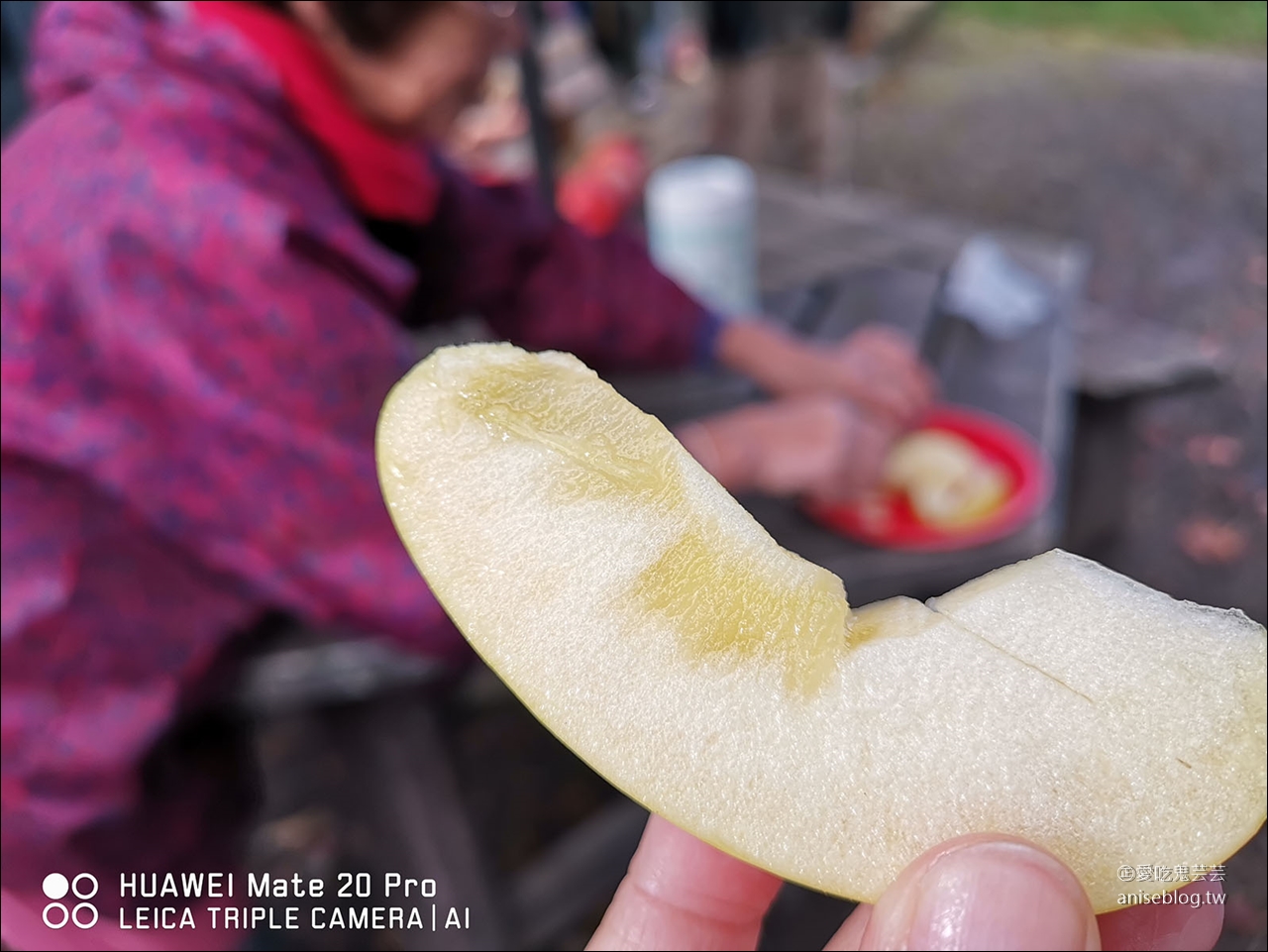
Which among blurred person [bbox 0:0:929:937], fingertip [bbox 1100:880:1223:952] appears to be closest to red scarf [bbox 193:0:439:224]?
blurred person [bbox 0:0:929:937]

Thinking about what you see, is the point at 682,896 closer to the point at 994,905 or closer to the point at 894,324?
the point at 994,905

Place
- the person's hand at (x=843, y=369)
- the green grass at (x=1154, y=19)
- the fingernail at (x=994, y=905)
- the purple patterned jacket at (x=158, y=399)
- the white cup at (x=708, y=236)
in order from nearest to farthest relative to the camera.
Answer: the fingernail at (x=994, y=905) < the green grass at (x=1154, y=19) < the purple patterned jacket at (x=158, y=399) < the person's hand at (x=843, y=369) < the white cup at (x=708, y=236)

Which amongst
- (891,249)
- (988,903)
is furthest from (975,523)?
(891,249)

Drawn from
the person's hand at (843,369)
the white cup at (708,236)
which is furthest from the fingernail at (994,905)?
the white cup at (708,236)

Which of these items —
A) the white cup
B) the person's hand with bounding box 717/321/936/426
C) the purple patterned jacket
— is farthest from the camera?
the white cup

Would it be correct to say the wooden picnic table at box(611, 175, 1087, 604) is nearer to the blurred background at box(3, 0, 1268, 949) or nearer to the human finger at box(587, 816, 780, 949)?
the blurred background at box(3, 0, 1268, 949)

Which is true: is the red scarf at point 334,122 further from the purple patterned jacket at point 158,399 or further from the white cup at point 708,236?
the white cup at point 708,236
